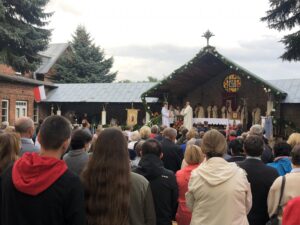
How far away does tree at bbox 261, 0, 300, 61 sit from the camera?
21500mm

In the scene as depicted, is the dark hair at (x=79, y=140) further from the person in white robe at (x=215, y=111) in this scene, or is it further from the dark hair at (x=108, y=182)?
the person in white robe at (x=215, y=111)

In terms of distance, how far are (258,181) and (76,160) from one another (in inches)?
81.9

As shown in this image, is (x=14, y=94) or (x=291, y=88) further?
(x=14, y=94)

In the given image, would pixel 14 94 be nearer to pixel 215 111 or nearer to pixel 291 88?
pixel 215 111

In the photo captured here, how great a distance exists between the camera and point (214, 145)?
4113 millimetres

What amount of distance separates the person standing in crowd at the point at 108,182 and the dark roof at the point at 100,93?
22658mm

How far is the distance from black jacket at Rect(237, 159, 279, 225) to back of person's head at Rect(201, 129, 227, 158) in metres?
0.72

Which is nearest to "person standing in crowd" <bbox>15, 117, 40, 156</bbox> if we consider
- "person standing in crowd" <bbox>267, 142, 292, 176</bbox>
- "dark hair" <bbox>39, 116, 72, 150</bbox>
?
"dark hair" <bbox>39, 116, 72, 150</bbox>

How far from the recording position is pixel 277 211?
4082mm

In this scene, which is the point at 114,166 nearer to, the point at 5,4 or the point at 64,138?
the point at 64,138

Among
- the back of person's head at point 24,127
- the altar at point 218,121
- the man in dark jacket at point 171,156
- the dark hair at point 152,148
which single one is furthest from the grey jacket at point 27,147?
the altar at point 218,121

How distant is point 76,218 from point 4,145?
1666 mm

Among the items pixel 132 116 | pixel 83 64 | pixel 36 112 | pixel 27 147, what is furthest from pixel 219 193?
pixel 83 64

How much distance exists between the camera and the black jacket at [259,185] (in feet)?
15.1
